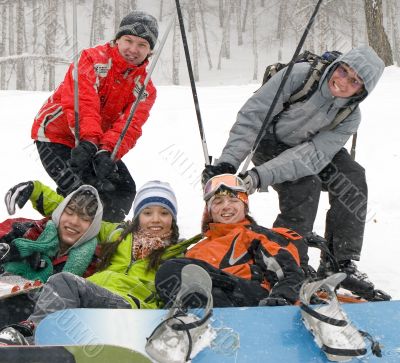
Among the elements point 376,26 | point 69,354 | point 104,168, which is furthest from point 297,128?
point 376,26

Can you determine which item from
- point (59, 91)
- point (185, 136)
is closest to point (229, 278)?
point (59, 91)

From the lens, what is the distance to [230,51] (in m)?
39.2

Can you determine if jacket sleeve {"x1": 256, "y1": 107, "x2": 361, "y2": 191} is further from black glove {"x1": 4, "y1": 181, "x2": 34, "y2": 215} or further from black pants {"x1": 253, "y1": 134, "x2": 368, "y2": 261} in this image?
black glove {"x1": 4, "y1": 181, "x2": 34, "y2": 215}


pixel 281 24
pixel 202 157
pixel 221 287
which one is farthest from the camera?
pixel 281 24

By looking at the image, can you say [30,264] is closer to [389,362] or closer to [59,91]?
[59,91]

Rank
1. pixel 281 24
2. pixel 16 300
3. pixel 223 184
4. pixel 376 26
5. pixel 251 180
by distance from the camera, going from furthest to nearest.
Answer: pixel 281 24 → pixel 376 26 → pixel 251 180 → pixel 223 184 → pixel 16 300

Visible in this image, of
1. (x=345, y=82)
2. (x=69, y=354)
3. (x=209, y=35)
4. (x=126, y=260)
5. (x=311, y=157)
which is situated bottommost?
(x=126, y=260)

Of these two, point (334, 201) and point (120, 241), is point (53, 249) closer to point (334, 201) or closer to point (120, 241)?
point (120, 241)

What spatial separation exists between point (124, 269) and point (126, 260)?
0.07m

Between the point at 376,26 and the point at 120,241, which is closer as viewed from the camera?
the point at 120,241

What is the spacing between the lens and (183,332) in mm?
2330

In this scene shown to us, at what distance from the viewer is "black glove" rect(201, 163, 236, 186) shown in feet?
12.9

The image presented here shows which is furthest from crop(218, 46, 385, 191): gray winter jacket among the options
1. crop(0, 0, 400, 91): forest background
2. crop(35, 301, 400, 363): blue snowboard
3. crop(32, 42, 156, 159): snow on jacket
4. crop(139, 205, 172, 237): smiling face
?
crop(0, 0, 400, 91): forest background

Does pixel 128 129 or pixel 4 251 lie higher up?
pixel 128 129
